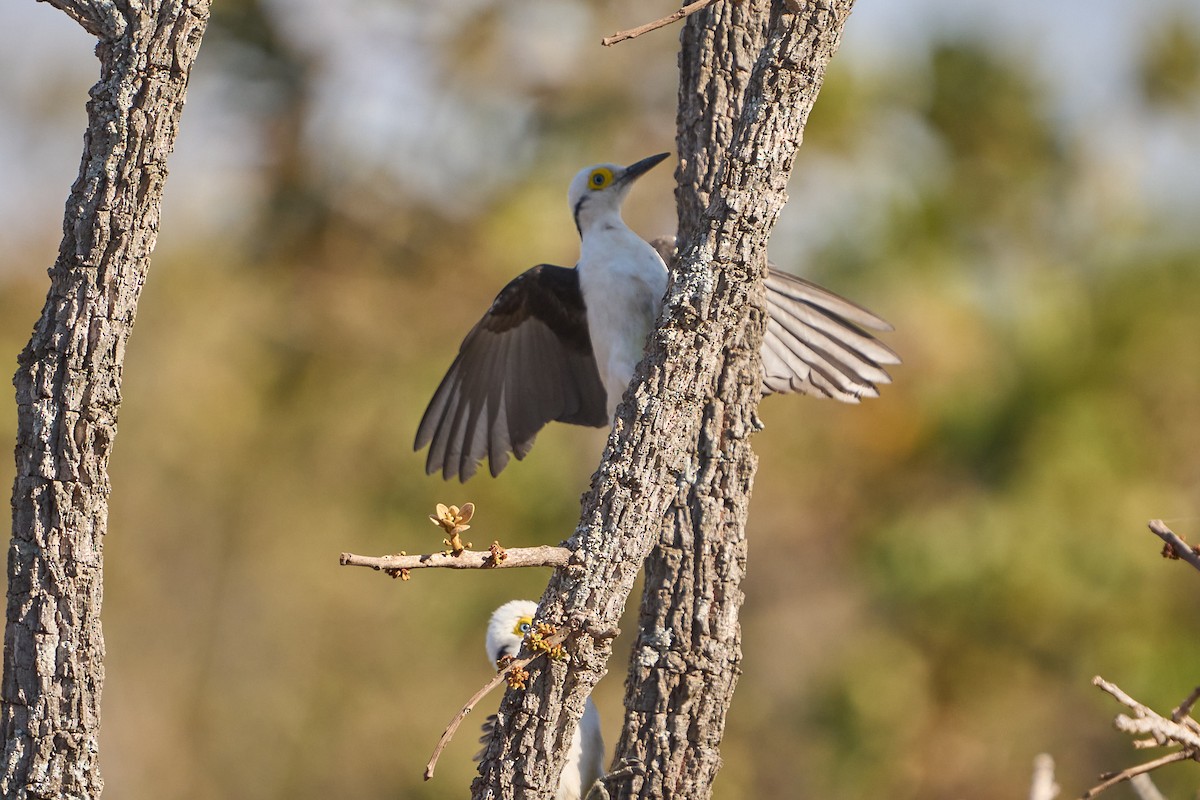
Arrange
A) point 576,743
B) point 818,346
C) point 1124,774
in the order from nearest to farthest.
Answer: point 1124,774
point 576,743
point 818,346

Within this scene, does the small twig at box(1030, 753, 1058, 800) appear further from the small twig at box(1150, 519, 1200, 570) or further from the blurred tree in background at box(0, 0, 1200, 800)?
the blurred tree in background at box(0, 0, 1200, 800)

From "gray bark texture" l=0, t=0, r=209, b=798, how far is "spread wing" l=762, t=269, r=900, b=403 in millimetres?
2861

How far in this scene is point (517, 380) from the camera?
17.4 ft

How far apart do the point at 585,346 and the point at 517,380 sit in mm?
306

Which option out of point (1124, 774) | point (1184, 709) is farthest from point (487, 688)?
point (1184, 709)

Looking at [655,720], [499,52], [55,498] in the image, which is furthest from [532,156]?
[55,498]

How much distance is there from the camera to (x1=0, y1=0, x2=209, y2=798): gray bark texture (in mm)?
2326

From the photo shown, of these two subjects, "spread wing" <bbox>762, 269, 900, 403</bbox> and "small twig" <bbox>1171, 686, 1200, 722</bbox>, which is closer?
"small twig" <bbox>1171, 686, 1200, 722</bbox>

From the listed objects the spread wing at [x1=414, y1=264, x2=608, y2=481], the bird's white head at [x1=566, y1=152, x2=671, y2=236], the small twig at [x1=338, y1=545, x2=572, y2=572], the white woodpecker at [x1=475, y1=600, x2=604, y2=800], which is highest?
the bird's white head at [x1=566, y1=152, x2=671, y2=236]

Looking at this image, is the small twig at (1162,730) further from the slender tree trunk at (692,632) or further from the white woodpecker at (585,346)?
the white woodpecker at (585,346)

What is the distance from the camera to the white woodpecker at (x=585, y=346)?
4836 mm

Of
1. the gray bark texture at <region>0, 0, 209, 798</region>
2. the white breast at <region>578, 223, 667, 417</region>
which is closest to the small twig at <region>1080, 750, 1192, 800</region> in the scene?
the gray bark texture at <region>0, 0, 209, 798</region>

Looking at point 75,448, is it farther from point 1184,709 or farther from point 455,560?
point 1184,709

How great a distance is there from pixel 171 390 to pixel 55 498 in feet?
33.2
